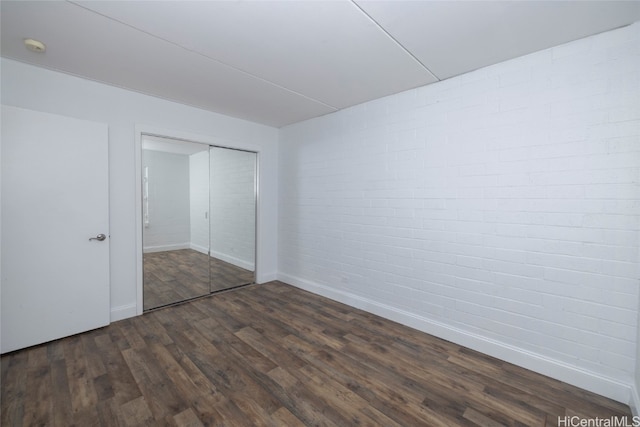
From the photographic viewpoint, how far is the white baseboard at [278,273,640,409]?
1.92m

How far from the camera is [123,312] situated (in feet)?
10.1

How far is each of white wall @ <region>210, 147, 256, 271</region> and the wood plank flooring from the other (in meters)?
1.93

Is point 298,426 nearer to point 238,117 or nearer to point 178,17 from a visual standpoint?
point 178,17

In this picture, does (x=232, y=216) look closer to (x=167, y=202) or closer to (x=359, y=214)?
(x=167, y=202)

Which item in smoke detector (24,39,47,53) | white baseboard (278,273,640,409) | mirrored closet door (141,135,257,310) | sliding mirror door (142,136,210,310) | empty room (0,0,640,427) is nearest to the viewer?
empty room (0,0,640,427)

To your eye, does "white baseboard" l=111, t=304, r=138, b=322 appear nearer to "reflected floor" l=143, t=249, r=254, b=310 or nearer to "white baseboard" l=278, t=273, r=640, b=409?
Answer: "reflected floor" l=143, t=249, r=254, b=310

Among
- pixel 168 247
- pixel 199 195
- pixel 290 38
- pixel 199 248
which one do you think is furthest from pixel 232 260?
pixel 290 38

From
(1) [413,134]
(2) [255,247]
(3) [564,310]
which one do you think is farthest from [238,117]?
(3) [564,310]

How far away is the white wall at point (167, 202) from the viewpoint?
4352 mm

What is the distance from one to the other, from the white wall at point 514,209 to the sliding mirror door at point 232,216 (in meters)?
1.91

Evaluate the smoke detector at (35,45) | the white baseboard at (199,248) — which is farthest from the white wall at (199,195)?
the smoke detector at (35,45)

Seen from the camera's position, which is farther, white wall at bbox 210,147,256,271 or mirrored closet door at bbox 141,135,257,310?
white wall at bbox 210,147,256,271

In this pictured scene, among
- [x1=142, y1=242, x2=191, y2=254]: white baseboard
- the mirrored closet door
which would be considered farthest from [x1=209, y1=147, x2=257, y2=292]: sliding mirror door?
[x1=142, y1=242, x2=191, y2=254]: white baseboard

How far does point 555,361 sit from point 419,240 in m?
1.48
